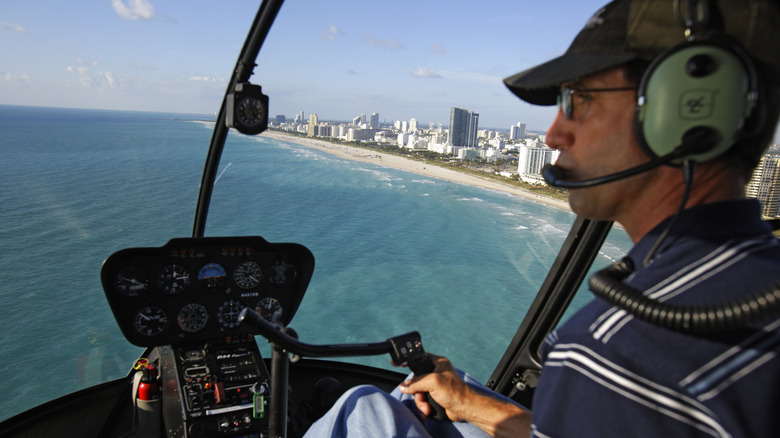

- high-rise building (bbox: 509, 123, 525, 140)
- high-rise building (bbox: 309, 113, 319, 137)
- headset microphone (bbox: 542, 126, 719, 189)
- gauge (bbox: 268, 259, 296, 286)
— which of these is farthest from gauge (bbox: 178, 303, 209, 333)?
high-rise building (bbox: 309, 113, 319, 137)

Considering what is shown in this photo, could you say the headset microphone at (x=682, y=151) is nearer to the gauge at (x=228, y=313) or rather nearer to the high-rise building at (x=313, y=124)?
the gauge at (x=228, y=313)

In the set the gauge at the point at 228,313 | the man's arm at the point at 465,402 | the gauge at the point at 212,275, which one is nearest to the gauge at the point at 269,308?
the gauge at the point at 228,313

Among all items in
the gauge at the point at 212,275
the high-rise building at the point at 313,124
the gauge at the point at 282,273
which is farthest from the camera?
the high-rise building at the point at 313,124

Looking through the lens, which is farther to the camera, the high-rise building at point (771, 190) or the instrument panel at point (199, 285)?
the instrument panel at point (199, 285)

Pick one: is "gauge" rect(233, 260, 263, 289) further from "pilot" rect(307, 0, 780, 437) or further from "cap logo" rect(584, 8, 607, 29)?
"cap logo" rect(584, 8, 607, 29)

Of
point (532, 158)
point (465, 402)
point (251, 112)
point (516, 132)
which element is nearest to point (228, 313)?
point (251, 112)

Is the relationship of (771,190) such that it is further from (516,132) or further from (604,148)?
(516,132)

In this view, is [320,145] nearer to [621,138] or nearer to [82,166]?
[621,138]
